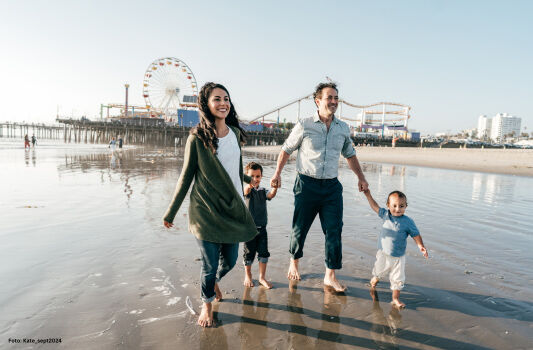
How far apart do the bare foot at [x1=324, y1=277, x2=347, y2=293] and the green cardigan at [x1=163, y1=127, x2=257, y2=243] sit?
1.14 metres

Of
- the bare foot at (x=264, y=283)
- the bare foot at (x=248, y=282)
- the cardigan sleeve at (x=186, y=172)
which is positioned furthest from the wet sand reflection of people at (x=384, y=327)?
the cardigan sleeve at (x=186, y=172)

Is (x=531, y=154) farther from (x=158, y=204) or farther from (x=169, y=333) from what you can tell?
(x=169, y=333)

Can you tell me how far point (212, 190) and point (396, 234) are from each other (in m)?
1.65

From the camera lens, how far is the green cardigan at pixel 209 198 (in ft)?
7.33

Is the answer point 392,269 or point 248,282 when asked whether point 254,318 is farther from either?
point 392,269

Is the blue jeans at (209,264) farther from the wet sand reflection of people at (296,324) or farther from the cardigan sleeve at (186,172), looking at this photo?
the wet sand reflection of people at (296,324)

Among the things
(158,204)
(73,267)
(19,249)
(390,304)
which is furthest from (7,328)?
(158,204)

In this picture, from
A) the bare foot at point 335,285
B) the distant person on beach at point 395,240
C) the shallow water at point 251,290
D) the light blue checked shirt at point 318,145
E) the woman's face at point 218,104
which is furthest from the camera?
the light blue checked shirt at point 318,145

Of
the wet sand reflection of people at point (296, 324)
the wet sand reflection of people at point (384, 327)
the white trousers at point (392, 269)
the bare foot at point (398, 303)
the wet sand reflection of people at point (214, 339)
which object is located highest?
the white trousers at point (392, 269)

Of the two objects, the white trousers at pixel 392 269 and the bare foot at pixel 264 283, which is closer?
the white trousers at pixel 392 269

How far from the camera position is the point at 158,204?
635 centimetres

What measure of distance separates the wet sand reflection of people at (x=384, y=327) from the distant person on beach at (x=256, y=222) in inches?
37.6

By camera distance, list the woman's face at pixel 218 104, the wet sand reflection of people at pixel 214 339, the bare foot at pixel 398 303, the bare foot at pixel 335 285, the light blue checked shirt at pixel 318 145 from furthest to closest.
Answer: the light blue checked shirt at pixel 318 145 → the bare foot at pixel 335 285 → the bare foot at pixel 398 303 → the woman's face at pixel 218 104 → the wet sand reflection of people at pixel 214 339

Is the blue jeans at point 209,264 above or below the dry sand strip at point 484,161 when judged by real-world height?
below
